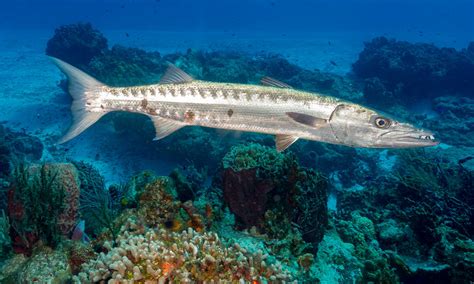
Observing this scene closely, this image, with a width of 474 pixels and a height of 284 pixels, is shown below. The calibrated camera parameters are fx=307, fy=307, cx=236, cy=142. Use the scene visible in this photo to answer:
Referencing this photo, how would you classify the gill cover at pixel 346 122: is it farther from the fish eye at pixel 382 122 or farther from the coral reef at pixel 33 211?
the coral reef at pixel 33 211

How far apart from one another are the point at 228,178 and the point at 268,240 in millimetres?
1208

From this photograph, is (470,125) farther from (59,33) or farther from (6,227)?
(59,33)

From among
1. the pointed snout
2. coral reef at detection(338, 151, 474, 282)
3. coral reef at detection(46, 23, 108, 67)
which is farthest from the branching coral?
coral reef at detection(46, 23, 108, 67)

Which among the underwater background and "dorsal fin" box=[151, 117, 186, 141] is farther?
"dorsal fin" box=[151, 117, 186, 141]

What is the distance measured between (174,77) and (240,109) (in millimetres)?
1229

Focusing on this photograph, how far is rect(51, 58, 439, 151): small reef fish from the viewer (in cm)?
436

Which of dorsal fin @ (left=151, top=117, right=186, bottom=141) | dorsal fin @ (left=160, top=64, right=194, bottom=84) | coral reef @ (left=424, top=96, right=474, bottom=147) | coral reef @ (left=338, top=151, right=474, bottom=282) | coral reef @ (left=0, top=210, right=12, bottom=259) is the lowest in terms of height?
coral reef @ (left=0, top=210, right=12, bottom=259)

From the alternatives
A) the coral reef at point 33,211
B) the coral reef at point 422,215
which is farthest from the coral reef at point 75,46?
the coral reef at point 422,215

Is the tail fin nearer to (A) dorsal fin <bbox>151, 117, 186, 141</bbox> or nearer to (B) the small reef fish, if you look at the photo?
(B) the small reef fish

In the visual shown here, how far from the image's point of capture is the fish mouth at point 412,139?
3912 millimetres

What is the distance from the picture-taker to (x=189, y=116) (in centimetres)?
488

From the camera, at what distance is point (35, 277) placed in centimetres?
406

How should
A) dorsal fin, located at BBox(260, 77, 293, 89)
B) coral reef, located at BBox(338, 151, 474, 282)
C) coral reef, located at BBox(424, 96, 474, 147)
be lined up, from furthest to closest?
coral reef, located at BBox(424, 96, 474, 147) → coral reef, located at BBox(338, 151, 474, 282) → dorsal fin, located at BBox(260, 77, 293, 89)

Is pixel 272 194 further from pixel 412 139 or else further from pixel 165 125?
pixel 412 139
